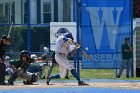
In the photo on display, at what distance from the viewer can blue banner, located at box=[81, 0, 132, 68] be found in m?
21.3

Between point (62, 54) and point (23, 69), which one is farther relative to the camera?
point (23, 69)

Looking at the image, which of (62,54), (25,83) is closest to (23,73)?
(25,83)

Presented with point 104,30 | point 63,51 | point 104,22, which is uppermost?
point 104,22

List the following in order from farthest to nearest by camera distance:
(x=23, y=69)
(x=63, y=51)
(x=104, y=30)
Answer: (x=104, y=30) → (x=23, y=69) → (x=63, y=51)

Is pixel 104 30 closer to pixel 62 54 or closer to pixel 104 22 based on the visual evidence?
pixel 104 22

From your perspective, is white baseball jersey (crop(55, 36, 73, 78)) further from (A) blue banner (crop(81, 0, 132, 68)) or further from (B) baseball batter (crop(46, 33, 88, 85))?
(A) blue banner (crop(81, 0, 132, 68))

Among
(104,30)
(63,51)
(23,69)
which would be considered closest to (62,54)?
(63,51)

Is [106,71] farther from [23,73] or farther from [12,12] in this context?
[23,73]

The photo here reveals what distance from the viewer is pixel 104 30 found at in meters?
21.5

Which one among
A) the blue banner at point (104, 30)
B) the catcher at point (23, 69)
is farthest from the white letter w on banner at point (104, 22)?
the catcher at point (23, 69)

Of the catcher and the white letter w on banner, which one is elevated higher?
the white letter w on banner

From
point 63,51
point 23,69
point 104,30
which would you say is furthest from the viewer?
point 104,30

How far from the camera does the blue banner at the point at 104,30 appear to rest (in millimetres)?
21344

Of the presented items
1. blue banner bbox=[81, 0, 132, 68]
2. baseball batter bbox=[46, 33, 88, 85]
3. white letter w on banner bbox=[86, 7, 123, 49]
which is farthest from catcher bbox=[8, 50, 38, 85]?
white letter w on banner bbox=[86, 7, 123, 49]
